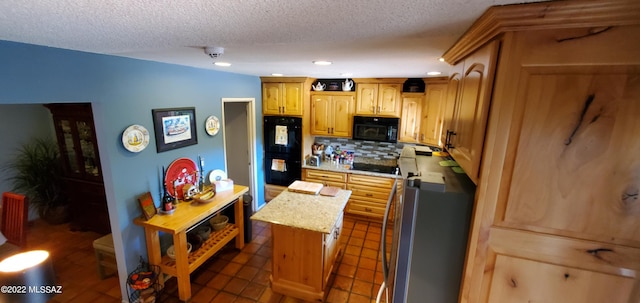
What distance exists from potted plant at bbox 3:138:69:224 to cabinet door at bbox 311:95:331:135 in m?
3.53

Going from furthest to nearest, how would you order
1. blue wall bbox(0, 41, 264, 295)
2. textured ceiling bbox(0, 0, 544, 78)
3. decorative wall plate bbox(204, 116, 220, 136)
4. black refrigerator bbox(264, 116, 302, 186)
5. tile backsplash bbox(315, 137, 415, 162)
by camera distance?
tile backsplash bbox(315, 137, 415, 162)
black refrigerator bbox(264, 116, 302, 186)
decorative wall plate bbox(204, 116, 220, 136)
blue wall bbox(0, 41, 264, 295)
textured ceiling bbox(0, 0, 544, 78)

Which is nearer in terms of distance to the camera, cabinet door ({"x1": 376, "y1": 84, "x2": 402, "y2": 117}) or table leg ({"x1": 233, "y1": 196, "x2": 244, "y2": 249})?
table leg ({"x1": 233, "y1": 196, "x2": 244, "y2": 249})

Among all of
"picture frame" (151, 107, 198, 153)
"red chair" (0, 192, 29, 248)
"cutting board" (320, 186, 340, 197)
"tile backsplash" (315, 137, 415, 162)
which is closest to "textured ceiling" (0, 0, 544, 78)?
"picture frame" (151, 107, 198, 153)

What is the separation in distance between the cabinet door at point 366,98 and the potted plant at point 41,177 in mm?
4211

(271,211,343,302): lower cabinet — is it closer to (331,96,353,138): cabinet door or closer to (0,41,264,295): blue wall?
(0,41,264,295): blue wall

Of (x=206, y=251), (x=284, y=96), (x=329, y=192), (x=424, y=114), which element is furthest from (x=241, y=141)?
(x=424, y=114)

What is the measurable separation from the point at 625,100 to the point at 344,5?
866 mm

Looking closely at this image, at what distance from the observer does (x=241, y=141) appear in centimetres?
422

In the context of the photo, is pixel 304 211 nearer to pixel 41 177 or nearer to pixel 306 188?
pixel 306 188

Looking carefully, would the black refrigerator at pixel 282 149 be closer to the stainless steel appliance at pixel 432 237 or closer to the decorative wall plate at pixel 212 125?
the decorative wall plate at pixel 212 125

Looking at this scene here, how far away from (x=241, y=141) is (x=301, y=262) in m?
2.45

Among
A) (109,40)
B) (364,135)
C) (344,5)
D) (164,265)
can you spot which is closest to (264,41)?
(344,5)

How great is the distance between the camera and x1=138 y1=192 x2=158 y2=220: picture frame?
2264mm

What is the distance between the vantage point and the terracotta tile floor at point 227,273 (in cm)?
246
